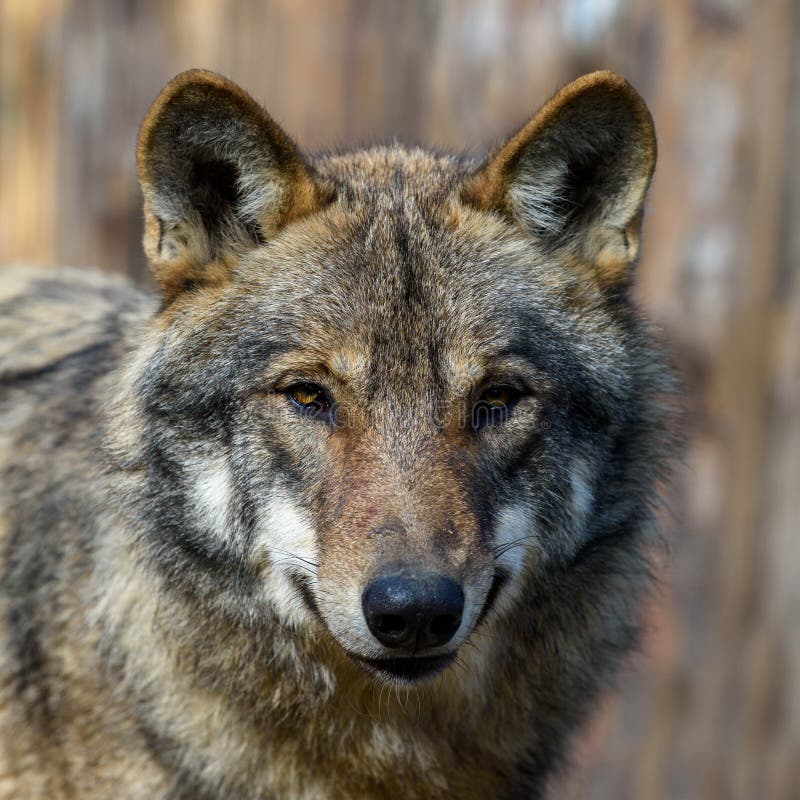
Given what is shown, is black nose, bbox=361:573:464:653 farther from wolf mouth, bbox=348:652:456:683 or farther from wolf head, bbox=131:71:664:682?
wolf mouth, bbox=348:652:456:683

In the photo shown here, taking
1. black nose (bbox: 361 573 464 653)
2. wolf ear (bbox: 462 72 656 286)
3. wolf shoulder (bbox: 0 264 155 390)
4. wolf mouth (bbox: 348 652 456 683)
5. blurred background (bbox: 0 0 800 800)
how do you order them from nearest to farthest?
black nose (bbox: 361 573 464 653) → wolf mouth (bbox: 348 652 456 683) → wolf ear (bbox: 462 72 656 286) → wolf shoulder (bbox: 0 264 155 390) → blurred background (bbox: 0 0 800 800)

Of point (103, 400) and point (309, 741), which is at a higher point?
point (103, 400)

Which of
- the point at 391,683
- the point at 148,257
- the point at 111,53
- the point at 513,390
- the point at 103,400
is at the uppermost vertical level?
the point at 111,53

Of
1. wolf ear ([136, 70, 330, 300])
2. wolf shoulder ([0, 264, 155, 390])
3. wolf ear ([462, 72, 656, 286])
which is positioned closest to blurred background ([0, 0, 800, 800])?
wolf shoulder ([0, 264, 155, 390])

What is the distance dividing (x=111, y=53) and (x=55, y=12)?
2.06ft

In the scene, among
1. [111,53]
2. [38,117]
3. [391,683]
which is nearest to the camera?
A: [391,683]

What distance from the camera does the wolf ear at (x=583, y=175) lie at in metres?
3.65

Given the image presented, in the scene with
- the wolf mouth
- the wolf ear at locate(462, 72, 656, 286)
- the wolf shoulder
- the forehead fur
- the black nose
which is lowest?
the wolf mouth

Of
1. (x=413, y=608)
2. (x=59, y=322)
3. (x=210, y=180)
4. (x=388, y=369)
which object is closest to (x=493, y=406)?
(x=388, y=369)

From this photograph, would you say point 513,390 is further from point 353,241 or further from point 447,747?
point 447,747

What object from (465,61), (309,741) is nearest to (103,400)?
(309,741)

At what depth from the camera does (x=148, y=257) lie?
148 inches

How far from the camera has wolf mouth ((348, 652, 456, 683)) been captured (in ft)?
10.7

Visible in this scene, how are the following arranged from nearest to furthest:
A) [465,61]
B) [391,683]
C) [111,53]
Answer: [391,683] → [465,61] → [111,53]
